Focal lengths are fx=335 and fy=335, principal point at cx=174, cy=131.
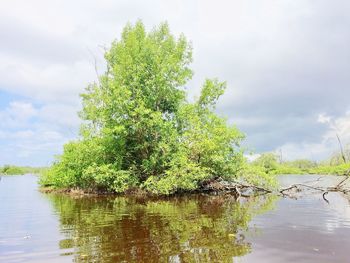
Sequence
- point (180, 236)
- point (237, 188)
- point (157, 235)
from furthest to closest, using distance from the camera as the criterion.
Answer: point (237, 188), point (157, 235), point (180, 236)

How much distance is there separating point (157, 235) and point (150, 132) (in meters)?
18.8

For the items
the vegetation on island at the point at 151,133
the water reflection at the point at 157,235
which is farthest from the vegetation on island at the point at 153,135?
the water reflection at the point at 157,235

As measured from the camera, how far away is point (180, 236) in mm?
11633

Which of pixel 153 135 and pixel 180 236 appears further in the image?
pixel 153 135

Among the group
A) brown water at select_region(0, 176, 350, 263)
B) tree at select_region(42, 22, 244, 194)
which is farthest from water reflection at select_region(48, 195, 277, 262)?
tree at select_region(42, 22, 244, 194)

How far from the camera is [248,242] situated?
1077 centimetres

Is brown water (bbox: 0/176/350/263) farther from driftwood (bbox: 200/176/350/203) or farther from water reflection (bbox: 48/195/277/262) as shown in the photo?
driftwood (bbox: 200/176/350/203)

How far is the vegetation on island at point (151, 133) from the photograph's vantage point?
93.9 feet

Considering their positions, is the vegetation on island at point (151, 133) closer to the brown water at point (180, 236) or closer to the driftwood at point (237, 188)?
the driftwood at point (237, 188)

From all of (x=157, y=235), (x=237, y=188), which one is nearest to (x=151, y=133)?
(x=237, y=188)

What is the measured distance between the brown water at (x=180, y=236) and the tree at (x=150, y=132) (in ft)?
33.2

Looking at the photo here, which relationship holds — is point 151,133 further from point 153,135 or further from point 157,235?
point 157,235

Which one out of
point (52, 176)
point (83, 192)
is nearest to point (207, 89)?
point (83, 192)

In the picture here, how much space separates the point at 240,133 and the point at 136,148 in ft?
31.7
